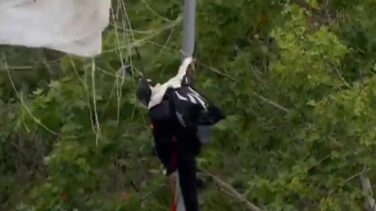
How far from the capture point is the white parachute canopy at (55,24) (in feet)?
15.4

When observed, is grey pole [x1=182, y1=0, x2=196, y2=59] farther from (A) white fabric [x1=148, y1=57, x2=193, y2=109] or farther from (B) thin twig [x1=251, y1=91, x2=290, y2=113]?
(B) thin twig [x1=251, y1=91, x2=290, y2=113]

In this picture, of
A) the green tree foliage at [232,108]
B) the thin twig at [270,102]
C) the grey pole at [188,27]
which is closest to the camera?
the grey pole at [188,27]

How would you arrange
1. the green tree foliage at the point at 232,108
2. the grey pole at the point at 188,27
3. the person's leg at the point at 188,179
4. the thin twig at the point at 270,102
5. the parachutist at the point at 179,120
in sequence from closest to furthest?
→ the parachutist at the point at 179,120, the person's leg at the point at 188,179, the grey pole at the point at 188,27, the green tree foliage at the point at 232,108, the thin twig at the point at 270,102

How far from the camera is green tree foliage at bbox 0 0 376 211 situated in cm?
602

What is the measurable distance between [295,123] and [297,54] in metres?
0.80

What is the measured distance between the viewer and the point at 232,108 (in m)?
→ 6.71

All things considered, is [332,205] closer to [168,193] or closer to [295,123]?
[295,123]

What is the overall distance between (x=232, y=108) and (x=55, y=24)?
84.1 inches

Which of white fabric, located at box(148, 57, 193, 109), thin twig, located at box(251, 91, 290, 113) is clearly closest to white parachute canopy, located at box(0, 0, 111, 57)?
white fabric, located at box(148, 57, 193, 109)

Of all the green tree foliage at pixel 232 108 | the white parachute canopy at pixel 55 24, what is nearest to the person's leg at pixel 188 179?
the white parachute canopy at pixel 55 24

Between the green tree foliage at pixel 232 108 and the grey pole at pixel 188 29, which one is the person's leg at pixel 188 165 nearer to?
the grey pole at pixel 188 29

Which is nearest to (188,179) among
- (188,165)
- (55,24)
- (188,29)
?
(188,165)

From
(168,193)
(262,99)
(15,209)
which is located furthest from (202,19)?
(15,209)

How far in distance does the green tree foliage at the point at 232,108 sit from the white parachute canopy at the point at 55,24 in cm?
107
